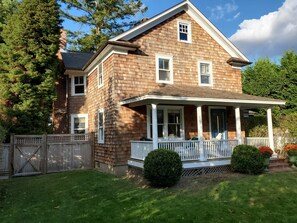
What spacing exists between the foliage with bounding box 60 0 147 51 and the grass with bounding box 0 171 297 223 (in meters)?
21.9

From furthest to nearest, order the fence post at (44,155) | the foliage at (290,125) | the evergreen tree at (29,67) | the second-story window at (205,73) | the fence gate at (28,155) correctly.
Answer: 1. the foliage at (290,125)
2. the second-story window at (205,73)
3. the evergreen tree at (29,67)
4. the fence post at (44,155)
5. the fence gate at (28,155)

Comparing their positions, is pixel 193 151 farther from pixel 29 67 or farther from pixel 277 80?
pixel 277 80

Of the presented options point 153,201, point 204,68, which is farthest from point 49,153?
point 204,68

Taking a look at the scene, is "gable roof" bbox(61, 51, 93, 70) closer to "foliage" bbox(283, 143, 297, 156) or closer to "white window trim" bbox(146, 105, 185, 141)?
"white window trim" bbox(146, 105, 185, 141)

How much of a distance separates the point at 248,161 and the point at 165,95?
14.4ft

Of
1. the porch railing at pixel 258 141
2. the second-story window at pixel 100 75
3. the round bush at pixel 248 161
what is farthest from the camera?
the second-story window at pixel 100 75

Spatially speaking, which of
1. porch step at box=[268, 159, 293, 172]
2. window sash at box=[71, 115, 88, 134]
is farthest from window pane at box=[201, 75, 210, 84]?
window sash at box=[71, 115, 88, 134]

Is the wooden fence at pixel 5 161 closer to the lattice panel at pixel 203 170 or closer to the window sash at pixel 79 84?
the window sash at pixel 79 84

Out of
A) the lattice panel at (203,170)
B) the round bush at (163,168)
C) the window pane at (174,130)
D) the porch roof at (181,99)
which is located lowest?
the lattice panel at (203,170)

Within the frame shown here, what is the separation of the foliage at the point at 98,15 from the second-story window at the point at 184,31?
51.9ft

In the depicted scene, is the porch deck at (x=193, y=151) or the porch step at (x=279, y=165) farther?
the porch step at (x=279, y=165)

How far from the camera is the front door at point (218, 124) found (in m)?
14.9

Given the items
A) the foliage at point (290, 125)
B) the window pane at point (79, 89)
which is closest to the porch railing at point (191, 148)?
the foliage at point (290, 125)

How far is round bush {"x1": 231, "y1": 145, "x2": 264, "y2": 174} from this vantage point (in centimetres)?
1112
